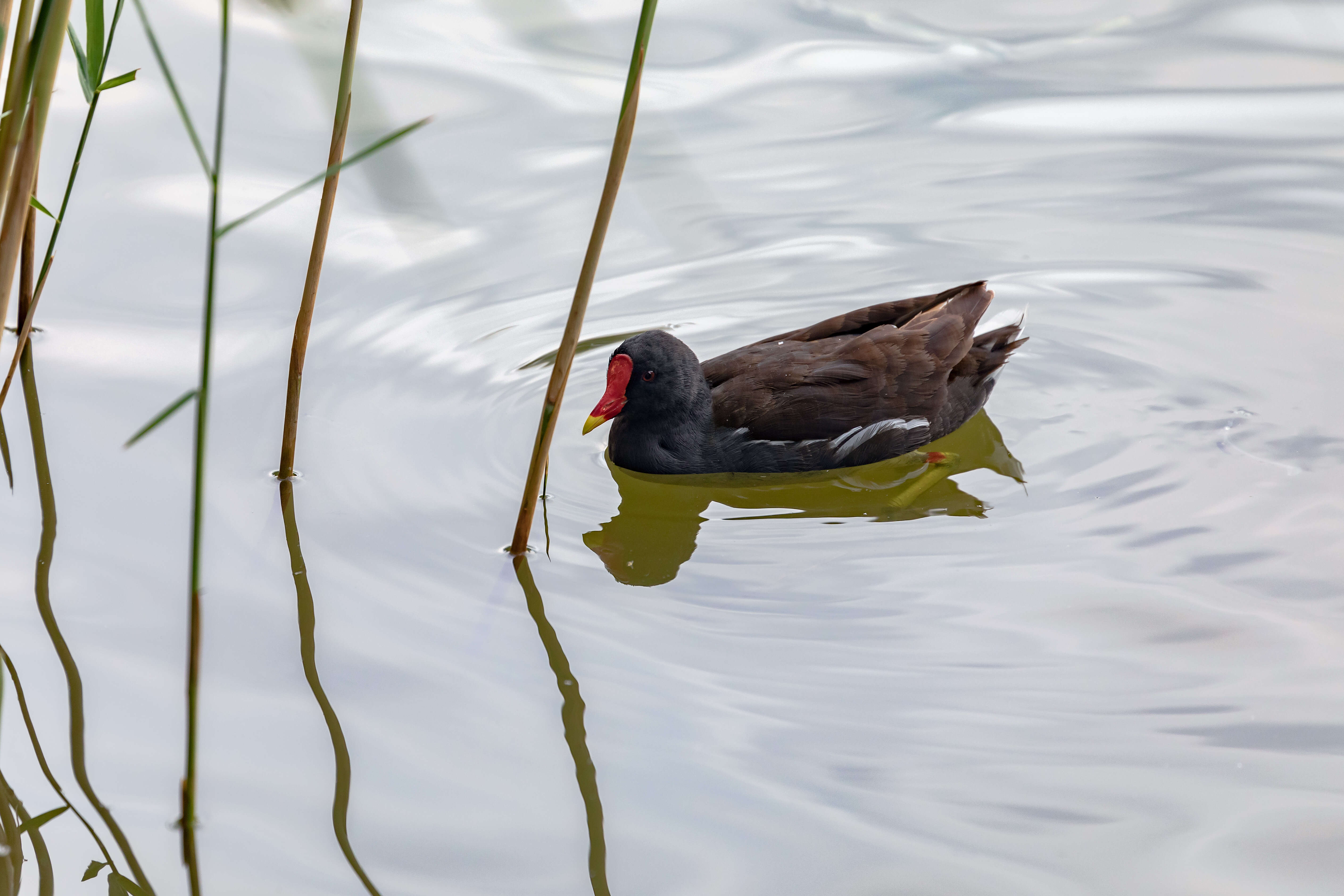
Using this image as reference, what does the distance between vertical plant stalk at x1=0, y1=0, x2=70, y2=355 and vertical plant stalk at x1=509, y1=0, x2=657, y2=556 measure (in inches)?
34.3

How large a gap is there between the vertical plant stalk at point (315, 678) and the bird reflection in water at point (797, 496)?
2.73ft

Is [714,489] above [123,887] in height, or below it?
above

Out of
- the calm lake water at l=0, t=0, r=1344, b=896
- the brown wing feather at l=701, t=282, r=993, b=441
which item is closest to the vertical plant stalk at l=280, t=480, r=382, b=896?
the calm lake water at l=0, t=0, r=1344, b=896

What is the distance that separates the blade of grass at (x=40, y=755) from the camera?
2.65 metres

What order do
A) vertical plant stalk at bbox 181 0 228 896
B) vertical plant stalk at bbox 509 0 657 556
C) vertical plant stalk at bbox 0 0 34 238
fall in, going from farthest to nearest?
vertical plant stalk at bbox 509 0 657 556, vertical plant stalk at bbox 0 0 34 238, vertical plant stalk at bbox 181 0 228 896

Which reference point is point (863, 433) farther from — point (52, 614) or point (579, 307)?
point (52, 614)

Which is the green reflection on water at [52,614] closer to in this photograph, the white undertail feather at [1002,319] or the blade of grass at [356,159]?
the blade of grass at [356,159]

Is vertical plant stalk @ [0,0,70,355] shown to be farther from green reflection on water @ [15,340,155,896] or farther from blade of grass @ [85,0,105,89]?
green reflection on water @ [15,340,155,896]

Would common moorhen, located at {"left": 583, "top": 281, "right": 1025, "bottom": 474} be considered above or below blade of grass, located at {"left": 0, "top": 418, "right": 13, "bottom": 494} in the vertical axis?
below

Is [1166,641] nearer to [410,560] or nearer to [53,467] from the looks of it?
[410,560]

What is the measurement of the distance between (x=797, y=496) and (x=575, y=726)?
152 centimetres

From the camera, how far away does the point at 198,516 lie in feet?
6.40

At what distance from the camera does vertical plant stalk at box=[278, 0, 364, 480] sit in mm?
2980

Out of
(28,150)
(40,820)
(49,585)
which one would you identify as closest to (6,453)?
(49,585)
